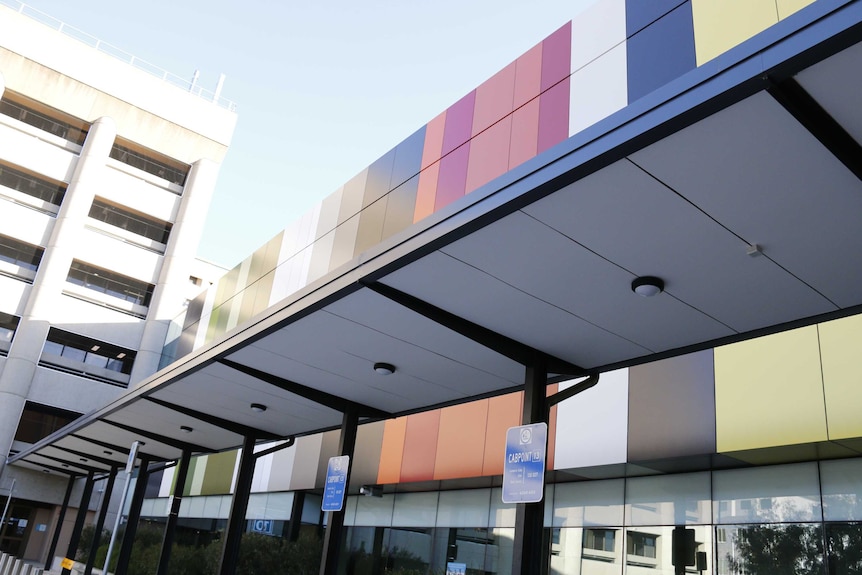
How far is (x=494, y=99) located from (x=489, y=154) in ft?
4.96

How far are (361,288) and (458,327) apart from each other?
119 cm

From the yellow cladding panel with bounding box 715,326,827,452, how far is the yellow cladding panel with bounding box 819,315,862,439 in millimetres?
118

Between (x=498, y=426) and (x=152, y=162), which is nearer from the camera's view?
(x=498, y=426)

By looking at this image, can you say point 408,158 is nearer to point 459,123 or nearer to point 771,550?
point 459,123

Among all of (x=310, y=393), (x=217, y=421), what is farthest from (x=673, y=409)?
(x=217, y=421)

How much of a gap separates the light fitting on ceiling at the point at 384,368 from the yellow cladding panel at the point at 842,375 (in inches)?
237

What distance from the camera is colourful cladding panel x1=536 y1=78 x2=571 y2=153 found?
16.4m

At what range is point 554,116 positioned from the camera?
16688 millimetres

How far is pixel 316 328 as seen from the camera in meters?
9.13

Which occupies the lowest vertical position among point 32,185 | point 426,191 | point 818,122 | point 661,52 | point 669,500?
point 669,500

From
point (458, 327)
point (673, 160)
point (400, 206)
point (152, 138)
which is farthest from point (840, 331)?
point (152, 138)

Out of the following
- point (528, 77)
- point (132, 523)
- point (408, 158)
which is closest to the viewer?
point (528, 77)

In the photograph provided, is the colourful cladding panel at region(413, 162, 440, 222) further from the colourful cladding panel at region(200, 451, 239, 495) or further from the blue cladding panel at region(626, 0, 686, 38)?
the colourful cladding panel at region(200, 451, 239, 495)

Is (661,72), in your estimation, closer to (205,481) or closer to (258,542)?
(258,542)
